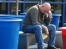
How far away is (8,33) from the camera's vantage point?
4.30m

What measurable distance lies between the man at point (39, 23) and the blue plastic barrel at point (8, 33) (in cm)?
63

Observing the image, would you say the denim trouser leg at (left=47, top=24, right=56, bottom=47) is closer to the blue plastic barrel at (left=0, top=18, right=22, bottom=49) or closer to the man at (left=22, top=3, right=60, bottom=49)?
the man at (left=22, top=3, right=60, bottom=49)

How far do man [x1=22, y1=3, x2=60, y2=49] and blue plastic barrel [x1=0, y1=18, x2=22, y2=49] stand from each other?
630 millimetres

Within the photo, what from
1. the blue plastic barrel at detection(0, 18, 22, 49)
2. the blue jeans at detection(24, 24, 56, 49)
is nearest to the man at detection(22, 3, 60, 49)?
the blue jeans at detection(24, 24, 56, 49)

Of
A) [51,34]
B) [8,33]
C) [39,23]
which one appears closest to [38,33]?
[39,23]

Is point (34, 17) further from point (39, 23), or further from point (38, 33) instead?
point (38, 33)

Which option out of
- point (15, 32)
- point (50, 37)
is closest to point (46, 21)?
point (50, 37)

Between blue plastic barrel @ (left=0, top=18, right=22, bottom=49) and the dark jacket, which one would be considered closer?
blue plastic barrel @ (left=0, top=18, right=22, bottom=49)

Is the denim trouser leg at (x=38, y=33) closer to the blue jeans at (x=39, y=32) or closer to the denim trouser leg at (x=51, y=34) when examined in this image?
the blue jeans at (x=39, y=32)

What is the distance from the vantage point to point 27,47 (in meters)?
5.36

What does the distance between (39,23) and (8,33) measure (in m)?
0.99

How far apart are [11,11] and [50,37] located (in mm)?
4794

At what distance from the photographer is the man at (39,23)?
4.93 meters

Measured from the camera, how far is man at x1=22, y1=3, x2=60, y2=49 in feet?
16.2
